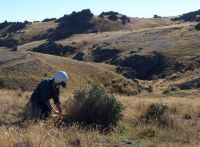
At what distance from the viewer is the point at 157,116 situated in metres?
14.8

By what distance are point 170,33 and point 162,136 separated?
247 ft

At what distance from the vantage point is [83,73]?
45844mm

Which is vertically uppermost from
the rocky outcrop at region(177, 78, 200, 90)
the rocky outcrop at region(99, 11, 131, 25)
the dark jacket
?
the dark jacket

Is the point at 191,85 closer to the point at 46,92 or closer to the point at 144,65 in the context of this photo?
the point at 144,65

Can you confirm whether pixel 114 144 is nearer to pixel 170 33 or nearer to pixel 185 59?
pixel 185 59

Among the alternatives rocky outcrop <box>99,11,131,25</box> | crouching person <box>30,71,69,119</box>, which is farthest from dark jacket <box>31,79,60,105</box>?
rocky outcrop <box>99,11,131,25</box>

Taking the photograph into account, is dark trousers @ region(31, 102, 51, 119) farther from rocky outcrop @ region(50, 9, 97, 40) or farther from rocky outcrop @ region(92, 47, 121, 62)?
rocky outcrop @ region(50, 9, 97, 40)

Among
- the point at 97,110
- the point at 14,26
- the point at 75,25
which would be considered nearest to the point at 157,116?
the point at 97,110

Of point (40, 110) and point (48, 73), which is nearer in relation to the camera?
point (40, 110)

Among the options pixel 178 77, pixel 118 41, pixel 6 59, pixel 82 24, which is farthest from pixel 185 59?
pixel 82 24

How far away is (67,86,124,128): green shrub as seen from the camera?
13.2m

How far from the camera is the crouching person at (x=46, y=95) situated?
41.9 feet

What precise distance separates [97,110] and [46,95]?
141 centimetres

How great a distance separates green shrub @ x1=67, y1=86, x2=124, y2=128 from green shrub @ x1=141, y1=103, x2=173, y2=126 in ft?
3.77
